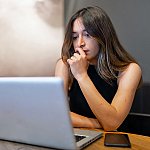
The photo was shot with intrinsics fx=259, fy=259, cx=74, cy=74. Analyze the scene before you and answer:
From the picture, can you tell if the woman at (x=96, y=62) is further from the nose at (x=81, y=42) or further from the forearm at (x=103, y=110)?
the forearm at (x=103, y=110)

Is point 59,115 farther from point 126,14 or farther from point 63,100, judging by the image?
point 126,14

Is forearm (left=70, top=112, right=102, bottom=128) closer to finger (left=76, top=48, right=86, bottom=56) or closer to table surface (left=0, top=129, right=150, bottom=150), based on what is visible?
table surface (left=0, top=129, right=150, bottom=150)

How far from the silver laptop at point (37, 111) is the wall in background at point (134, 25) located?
56.5 inches

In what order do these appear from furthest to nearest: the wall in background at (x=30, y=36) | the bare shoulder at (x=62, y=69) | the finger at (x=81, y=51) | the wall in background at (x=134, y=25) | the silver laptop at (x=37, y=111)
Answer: the wall in background at (x=30, y=36), the wall in background at (x=134, y=25), the bare shoulder at (x=62, y=69), the finger at (x=81, y=51), the silver laptop at (x=37, y=111)

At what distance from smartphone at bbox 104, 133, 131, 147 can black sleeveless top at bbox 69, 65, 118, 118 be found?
0.60 meters

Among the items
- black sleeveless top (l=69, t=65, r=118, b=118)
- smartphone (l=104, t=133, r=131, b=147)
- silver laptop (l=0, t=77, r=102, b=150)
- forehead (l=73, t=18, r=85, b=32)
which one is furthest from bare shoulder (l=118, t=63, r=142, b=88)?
silver laptop (l=0, t=77, r=102, b=150)

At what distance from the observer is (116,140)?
2.74ft

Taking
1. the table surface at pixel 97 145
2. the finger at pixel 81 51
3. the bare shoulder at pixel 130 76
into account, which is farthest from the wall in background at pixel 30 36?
the table surface at pixel 97 145

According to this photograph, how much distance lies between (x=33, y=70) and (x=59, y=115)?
4.97ft

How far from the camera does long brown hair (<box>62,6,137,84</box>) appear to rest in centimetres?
146

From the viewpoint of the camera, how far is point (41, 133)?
0.71 meters

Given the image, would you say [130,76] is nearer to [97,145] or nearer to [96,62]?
[96,62]

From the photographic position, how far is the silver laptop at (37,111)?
626mm

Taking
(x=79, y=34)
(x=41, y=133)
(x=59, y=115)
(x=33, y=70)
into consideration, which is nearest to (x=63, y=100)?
(x=59, y=115)
